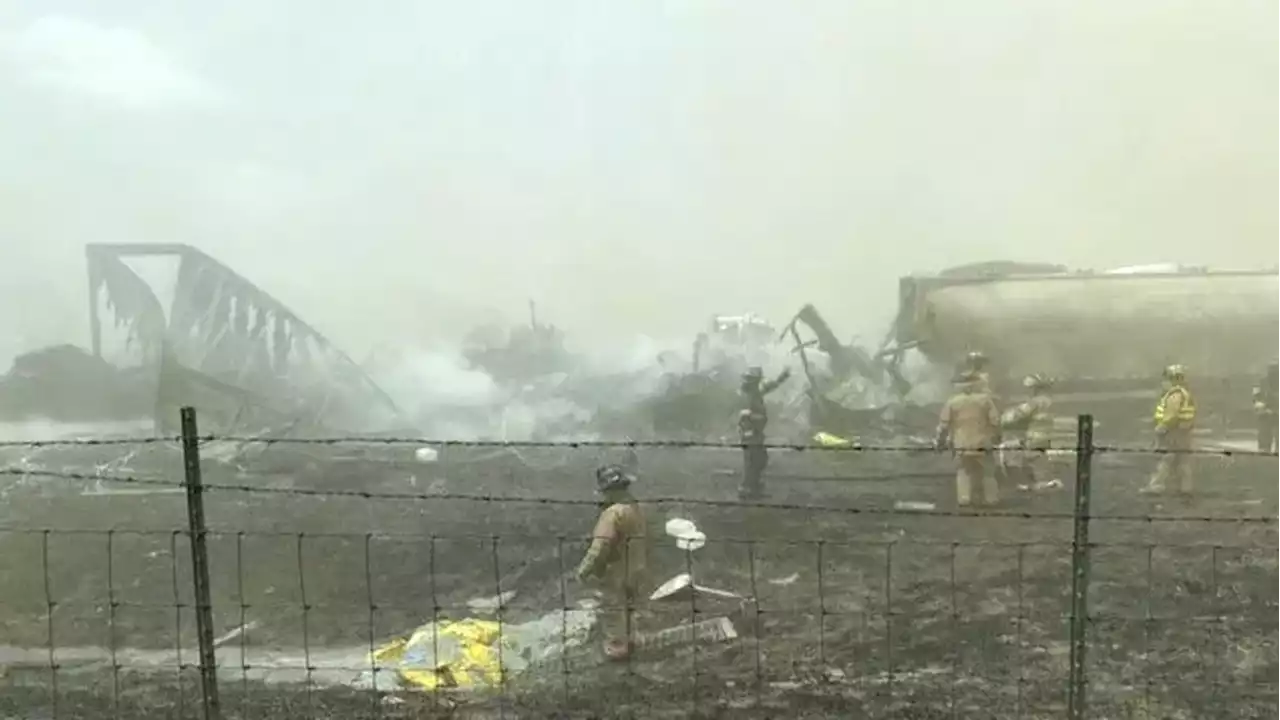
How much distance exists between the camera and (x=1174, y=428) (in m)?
6.50

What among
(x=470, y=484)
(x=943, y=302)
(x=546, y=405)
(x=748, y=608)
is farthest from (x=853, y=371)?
(x=748, y=608)

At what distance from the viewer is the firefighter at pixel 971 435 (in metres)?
6.40

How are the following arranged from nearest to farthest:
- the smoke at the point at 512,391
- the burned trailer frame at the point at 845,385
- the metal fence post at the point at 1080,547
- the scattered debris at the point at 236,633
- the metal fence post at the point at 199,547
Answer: the metal fence post at the point at 1080,547
the metal fence post at the point at 199,547
the scattered debris at the point at 236,633
the burned trailer frame at the point at 845,385
the smoke at the point at 512,391

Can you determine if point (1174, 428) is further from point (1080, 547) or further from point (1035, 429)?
point (1080, 547)

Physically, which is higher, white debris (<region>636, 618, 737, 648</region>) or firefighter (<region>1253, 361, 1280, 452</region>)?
firefighter (<region>1253, 361, 1280, 452</region>)

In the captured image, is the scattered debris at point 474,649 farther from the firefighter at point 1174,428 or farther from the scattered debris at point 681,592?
the firefighter at point 1174,428

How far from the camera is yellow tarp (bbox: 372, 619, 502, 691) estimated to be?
4258 millimetres

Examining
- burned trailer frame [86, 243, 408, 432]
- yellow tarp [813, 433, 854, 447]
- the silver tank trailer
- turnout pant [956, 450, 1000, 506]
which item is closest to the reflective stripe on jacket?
turnout pant [956, 450, 1000, 506]

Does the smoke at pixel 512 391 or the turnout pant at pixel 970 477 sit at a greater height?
the smoke at pixel 512 391

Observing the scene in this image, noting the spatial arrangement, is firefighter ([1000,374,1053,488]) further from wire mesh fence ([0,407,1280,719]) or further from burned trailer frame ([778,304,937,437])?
burned trailer frame ([778,304,937,437])

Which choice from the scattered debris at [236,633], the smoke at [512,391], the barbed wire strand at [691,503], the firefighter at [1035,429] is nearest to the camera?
the barbed wire strand at [691,503]

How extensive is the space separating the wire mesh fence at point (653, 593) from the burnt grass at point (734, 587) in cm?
2

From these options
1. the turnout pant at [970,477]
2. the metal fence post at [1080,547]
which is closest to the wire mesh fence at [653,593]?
the metal fence post at [1080,547]

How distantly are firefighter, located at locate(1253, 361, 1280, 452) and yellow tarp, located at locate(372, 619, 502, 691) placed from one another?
491cm
